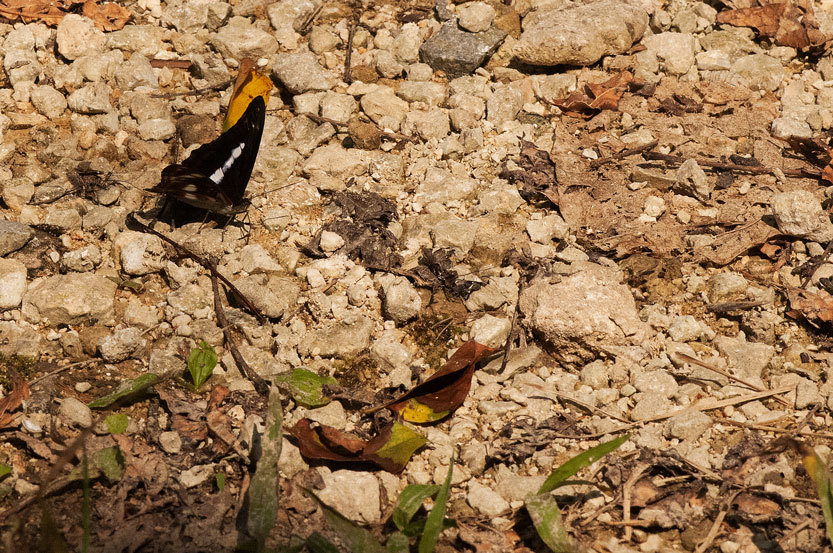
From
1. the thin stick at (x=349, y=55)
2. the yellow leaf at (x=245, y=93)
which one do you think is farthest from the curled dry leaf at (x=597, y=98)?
the yellow leaf at (x=245, y=93)

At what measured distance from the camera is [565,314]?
125 inches

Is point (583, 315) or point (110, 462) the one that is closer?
point (110, 462)

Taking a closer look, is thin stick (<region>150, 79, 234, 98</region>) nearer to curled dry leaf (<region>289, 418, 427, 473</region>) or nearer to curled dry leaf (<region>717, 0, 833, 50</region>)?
curled dry leaf (<region>289, 418, 427, 473</region>)

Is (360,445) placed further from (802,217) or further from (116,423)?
(802,217)

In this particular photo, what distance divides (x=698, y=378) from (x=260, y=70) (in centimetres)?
316

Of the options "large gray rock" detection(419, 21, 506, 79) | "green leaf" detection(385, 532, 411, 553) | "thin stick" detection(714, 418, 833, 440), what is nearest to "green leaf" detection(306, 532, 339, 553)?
"green leaf" detection(385, 532, 411, 553)

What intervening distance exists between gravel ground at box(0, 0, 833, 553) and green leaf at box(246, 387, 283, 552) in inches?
4.2

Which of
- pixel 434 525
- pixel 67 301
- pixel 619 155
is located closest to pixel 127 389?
pixel 67 301

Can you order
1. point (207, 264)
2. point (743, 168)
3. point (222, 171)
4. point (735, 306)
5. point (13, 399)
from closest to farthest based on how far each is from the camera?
point (13, 399) → point (735, 306) → point (207, 264) → point (222, 171) → point (743, 168)

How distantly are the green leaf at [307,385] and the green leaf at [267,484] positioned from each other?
388 mm

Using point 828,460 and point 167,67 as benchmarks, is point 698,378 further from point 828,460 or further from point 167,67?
point 167,67

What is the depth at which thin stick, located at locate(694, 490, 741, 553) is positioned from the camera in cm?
257

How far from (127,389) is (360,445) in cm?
99

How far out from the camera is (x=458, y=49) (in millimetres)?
4520
